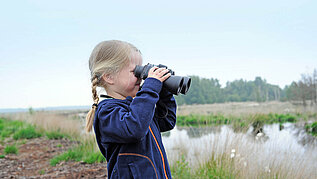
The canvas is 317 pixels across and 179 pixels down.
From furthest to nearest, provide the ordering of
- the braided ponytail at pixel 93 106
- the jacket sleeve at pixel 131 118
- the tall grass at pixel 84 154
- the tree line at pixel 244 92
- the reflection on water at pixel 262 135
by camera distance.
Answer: the tree line at pixel 244 92 → the tall grass at pixel 84 154 → the reflection on water at pixel 262 135 → the braided ponytail at pixel 93 106 → the jacket sleeve at pixel 131 118

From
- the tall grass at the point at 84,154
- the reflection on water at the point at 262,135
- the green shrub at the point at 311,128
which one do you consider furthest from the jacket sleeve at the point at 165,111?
the green shrub at the point at 311,128

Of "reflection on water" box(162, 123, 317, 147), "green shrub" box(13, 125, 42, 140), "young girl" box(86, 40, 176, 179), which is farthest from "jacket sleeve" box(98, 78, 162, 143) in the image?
"green shrub" box(13, 125, 42, 140)

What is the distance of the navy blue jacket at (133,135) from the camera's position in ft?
3.09

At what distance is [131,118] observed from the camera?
0.93 m

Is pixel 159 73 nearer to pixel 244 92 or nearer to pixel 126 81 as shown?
pixel 126 81

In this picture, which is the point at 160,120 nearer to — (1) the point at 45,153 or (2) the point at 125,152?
(2) the point at 125,152

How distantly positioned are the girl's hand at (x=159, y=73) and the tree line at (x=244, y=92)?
342 mm

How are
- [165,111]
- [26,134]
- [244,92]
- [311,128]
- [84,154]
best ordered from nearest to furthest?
1. [165,111]
2. [84,154]
3. [26,134]
4. [311,128]
5. [244,92]

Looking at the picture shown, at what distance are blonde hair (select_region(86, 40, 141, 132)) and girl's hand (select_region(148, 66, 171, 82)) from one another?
0.16 m

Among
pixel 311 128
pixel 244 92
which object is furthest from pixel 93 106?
pixel 244 92

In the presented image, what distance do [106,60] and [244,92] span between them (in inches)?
1549

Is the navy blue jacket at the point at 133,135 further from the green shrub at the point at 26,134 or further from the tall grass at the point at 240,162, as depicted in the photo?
the green shrub at the point at 26,134

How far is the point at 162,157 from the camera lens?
3.63 feet

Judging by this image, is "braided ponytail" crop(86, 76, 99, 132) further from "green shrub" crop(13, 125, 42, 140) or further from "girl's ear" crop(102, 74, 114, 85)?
"green shrub" crop(13, 125, 42, 140)
